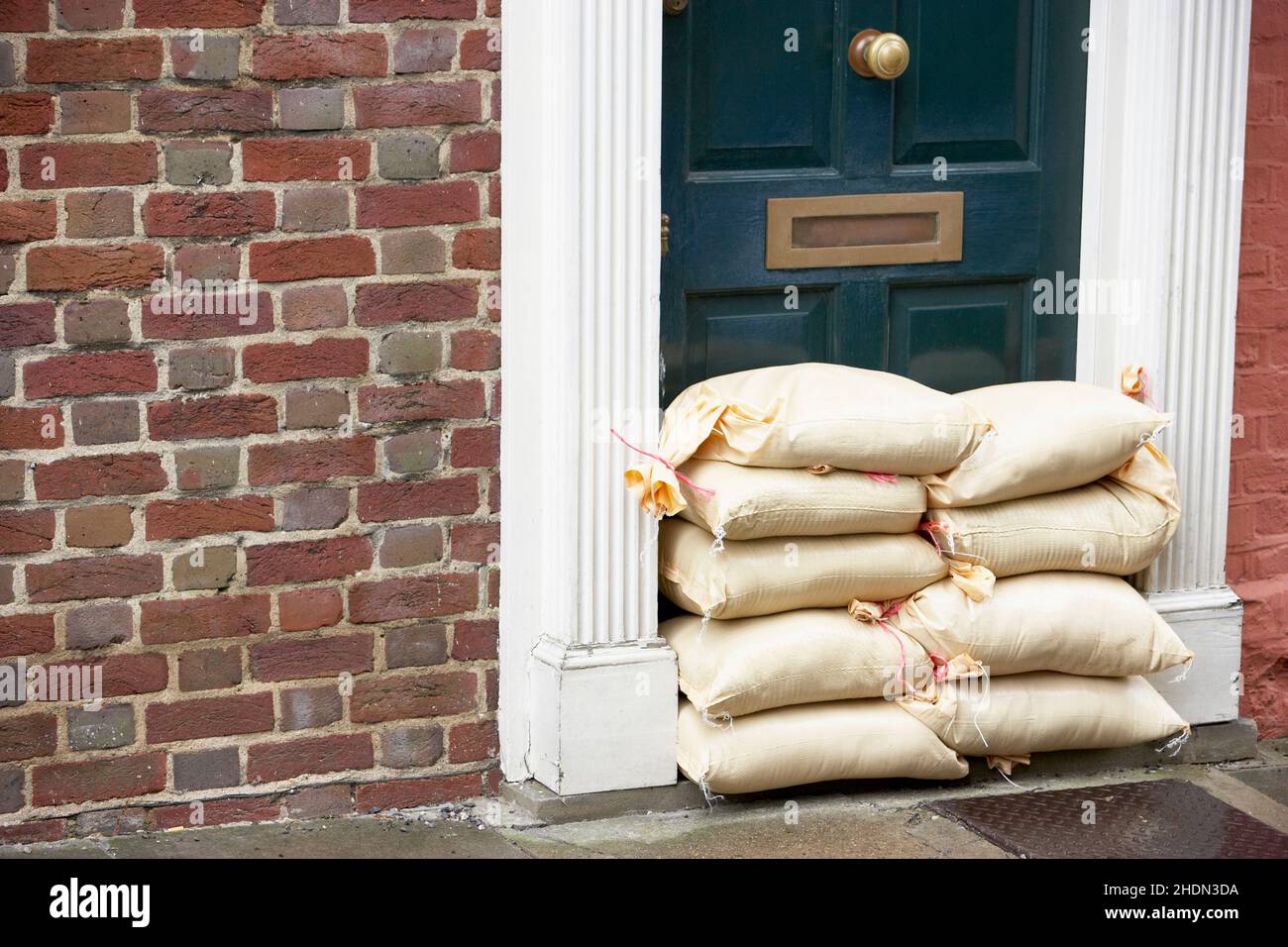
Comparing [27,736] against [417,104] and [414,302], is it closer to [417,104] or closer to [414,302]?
[414,302]

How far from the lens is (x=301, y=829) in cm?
341

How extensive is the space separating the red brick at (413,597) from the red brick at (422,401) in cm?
35

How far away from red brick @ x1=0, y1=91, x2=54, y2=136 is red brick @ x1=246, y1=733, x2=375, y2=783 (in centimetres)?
131

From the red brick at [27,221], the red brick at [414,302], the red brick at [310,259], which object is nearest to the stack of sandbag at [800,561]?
the red brick at [414,302]

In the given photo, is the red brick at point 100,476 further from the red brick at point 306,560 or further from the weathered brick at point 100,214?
the weathered brick at point 100,214

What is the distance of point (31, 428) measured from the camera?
3186mm

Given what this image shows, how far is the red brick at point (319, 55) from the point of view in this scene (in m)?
3.24

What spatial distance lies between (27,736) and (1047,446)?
2.19 metres

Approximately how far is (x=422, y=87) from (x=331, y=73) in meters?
0.19

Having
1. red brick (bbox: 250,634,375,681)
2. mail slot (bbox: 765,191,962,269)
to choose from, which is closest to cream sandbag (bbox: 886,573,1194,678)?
mail slot (bbox: 765,191,962,269)

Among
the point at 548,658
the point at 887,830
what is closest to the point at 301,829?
the point at 548,658

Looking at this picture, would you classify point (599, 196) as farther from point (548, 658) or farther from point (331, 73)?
point (548, 658)

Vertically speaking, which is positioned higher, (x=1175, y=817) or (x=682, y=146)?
(x=682, y=146)

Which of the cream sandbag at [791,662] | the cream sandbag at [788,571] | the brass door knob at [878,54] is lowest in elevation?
the cream sandbag at [791,662]
